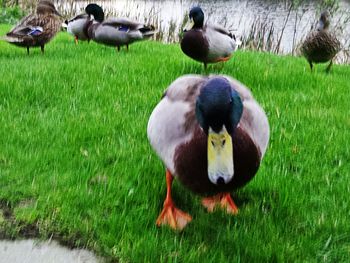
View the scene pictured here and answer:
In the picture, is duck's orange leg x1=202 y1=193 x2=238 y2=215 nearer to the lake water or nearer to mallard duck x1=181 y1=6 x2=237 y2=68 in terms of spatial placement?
mallard duck x1=181 y1=6 x2=237 y2=68

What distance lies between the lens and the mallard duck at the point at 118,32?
690 cm

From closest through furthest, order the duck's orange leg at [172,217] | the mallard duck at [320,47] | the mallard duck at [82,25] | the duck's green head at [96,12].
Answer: the duck's orange leg at [172,217], the mallard duck at [320,47], the mallard duck at [82,25], the duck's green head at [96,12]

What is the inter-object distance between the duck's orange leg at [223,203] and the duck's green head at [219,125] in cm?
59

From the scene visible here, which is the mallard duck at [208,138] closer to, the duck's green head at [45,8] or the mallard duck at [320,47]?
the mallard duck at [320,47]

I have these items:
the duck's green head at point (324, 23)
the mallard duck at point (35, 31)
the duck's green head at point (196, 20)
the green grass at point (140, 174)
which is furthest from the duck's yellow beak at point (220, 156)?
the mallard duck at point (35, 31)

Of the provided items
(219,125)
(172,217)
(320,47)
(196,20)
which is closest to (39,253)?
(172,217)

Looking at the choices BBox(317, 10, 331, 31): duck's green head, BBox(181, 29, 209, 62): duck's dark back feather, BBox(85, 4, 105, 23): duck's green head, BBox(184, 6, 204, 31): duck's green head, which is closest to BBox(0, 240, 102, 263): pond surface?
BBox(181, 29, 209, 62): duck's dark back feather

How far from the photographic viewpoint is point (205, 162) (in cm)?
218

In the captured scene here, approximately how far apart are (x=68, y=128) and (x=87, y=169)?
26.3 inches

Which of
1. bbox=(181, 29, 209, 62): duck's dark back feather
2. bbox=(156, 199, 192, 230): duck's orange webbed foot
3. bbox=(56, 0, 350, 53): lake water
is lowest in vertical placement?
bbox=(56, 0, 350, 53): lake water

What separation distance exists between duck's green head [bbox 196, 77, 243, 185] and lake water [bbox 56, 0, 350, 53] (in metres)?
7.11

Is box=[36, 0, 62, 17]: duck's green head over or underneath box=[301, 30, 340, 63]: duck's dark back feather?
underneath

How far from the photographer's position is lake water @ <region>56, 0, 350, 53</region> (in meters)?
10.1

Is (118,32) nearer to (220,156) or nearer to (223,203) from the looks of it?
(223,203)
